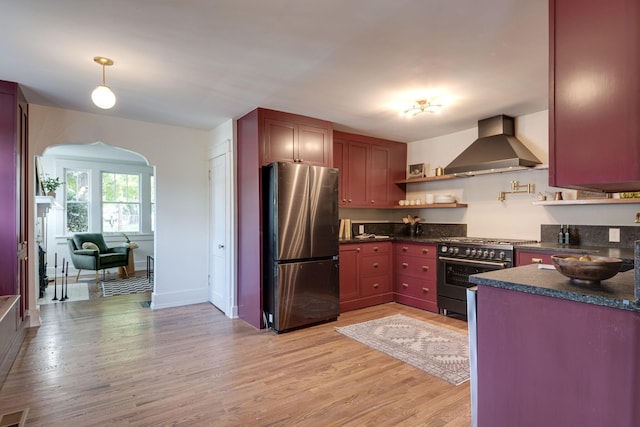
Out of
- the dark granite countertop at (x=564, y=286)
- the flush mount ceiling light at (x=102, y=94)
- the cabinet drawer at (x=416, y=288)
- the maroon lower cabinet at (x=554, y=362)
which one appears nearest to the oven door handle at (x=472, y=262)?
the cabinet drawer at (x=416, y=288)

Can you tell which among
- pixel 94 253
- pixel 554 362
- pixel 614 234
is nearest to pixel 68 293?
pixel 94 253

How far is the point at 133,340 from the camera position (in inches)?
135

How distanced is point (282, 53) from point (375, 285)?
3.25 meters

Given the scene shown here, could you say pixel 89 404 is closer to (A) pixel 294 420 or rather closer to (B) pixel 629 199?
(A) pixel 294 420

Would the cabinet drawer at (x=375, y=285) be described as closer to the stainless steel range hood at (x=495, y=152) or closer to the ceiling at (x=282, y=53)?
the stainless steel range hood at (x=495, y=152)

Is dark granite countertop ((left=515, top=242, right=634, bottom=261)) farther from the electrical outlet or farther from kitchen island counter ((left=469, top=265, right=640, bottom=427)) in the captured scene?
kitchen island counter ((left=469, top=265, right=640, bottom=427))

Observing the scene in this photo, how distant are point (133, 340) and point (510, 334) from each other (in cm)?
339

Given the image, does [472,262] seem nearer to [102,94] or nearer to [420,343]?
[420,343]

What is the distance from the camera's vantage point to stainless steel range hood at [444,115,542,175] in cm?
377

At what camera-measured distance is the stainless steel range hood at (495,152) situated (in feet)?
12.4

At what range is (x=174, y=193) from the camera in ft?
15.5

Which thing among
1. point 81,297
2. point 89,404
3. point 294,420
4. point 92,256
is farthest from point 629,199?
point 92,256

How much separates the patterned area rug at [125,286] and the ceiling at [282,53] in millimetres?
3016

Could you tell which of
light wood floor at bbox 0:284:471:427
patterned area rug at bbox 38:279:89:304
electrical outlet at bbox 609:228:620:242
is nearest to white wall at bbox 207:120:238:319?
light wood floor at bbox 0:284:471:427
